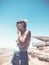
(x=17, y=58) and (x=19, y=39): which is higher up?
(x=19, y=39)

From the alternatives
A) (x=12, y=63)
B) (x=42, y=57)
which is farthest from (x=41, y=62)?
(x=12, y=63)

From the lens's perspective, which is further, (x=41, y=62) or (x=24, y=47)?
(x=41, y=62)

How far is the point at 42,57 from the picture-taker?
10.2 feet

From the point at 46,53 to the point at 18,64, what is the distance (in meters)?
2.19

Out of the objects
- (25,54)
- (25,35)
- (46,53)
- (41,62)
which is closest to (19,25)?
(25,35)

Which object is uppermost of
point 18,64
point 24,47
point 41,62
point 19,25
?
point 19,25

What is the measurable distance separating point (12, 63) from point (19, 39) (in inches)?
7.0

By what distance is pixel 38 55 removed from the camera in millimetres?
3281

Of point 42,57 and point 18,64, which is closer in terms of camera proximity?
point 18,64

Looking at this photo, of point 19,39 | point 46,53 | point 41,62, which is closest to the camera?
point 19,39

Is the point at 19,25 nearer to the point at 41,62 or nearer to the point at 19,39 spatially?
the point at 19,39

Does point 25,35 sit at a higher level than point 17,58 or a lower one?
higher

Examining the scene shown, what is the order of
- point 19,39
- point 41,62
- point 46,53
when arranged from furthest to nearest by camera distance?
1. point 46,53
2. point 41,62
3. point 19,39

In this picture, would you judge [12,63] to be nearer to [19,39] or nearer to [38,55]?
[19,39]
